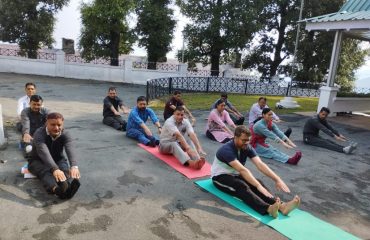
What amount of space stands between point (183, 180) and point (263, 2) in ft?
71.0

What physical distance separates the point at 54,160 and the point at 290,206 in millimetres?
3601

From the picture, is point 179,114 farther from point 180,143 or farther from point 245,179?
point 245,179

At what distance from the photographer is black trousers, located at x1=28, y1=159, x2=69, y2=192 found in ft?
15.2

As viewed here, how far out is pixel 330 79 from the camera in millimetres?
13781

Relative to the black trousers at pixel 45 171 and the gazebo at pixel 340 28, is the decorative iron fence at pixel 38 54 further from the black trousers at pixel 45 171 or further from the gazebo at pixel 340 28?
the black trousers at pixel 45 171

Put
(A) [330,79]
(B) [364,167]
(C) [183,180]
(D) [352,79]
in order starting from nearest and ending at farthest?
(C) [183,180] < (B) [364,167] < (A) [330,79] < (D) [352,79]

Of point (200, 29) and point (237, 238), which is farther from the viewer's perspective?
point (200, 29)

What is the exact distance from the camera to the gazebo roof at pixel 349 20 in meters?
11.5

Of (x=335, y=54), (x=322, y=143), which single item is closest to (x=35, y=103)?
(x=322, y=143)

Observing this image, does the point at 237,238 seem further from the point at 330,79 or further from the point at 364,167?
the point at 330,79

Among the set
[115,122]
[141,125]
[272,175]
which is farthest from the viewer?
[115,122]

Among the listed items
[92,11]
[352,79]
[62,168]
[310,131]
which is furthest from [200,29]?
[62,168]

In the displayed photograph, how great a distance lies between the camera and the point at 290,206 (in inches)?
181

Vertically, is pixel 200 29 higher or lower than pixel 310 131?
higher
